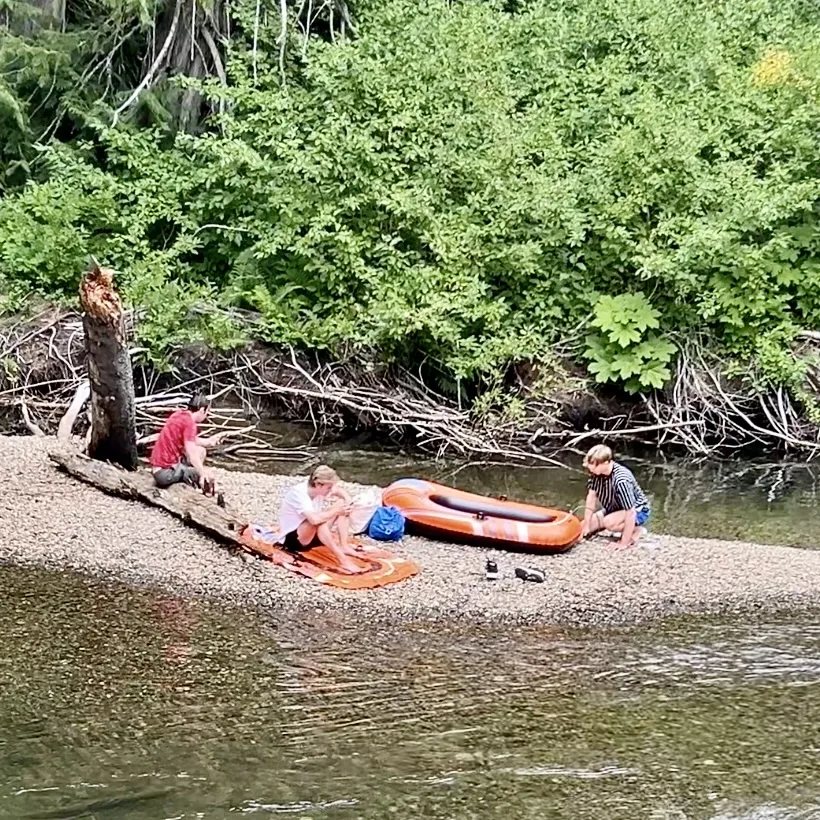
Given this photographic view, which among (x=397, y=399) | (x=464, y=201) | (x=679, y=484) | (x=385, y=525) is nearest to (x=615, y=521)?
(x=385, y=525)

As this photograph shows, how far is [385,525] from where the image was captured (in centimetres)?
929

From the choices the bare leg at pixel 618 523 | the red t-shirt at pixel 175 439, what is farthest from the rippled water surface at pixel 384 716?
the red t-shirt at pixel 175 439

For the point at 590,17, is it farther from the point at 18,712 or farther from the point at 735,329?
the point at 18,712

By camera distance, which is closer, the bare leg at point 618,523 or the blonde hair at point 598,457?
the blonde hair at point 598,457

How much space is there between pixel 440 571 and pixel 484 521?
0.81 m

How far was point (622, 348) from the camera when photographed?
1434cm

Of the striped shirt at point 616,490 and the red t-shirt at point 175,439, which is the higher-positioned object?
the red t-shirt at point 175,439

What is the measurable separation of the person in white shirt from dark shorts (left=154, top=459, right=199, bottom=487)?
1.42m

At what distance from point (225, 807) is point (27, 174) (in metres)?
14.2

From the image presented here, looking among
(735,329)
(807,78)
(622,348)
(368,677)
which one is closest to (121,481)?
(368,677)

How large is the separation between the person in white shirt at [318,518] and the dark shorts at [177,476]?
4.67 ft

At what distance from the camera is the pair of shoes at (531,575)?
848cm

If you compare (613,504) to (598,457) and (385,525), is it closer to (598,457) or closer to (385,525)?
(598,457)

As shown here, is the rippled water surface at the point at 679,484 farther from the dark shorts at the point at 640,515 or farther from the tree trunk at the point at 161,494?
the tree trunk at the point at 161,494
